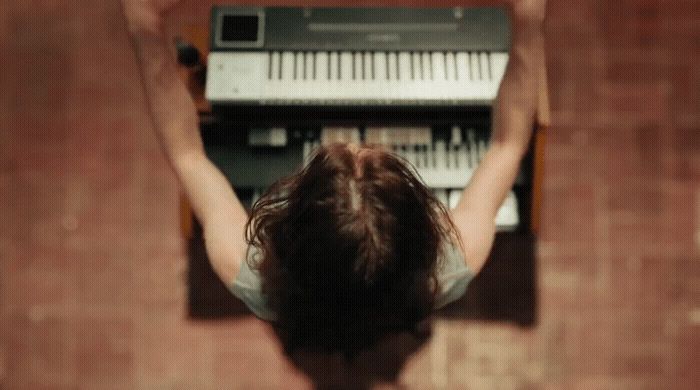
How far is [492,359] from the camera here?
2.34 m

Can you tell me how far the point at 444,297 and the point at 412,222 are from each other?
0.38 metres

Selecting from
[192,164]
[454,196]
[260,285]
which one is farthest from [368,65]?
[260,285]

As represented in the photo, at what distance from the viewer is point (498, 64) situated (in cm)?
193

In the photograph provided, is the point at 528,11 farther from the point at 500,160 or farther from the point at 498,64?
the point at 498,64

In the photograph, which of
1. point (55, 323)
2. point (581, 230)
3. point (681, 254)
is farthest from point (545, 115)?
point (55, 323)

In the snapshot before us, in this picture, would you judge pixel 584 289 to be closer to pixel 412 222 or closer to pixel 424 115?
pixel 424 115

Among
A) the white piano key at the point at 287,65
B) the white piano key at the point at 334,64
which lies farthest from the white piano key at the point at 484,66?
the white piano key at the point at 287,65

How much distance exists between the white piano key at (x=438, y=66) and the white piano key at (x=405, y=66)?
58 mm

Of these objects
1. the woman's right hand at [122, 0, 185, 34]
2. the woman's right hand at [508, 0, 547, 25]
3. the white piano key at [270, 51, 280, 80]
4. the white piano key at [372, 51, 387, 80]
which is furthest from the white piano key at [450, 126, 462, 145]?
the woman's right hand at [122, 0, 185, 34]

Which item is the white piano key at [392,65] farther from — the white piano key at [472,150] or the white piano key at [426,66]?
the white piano key at [472,150]

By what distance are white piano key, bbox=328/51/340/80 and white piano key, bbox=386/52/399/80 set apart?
0.41 ft

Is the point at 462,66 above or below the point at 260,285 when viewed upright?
above

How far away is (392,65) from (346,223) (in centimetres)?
83

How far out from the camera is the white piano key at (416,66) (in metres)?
1.93
